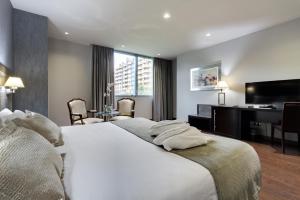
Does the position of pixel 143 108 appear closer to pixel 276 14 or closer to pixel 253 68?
pixel 253 68

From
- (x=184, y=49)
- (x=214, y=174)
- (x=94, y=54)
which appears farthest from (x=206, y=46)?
(x=214, y=174)

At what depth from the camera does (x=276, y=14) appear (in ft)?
10.8

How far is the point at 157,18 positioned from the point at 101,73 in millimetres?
2687

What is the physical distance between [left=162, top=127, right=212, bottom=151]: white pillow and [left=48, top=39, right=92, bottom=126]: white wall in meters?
4.44

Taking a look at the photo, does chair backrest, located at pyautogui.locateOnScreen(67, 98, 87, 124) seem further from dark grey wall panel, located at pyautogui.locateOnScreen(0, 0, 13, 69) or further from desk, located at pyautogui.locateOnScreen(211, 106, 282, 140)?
desk, located at pyautogui.locateOnScreen(211, 106, 282, 140)

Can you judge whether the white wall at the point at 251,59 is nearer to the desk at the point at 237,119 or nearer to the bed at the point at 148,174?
the desk at the point at 237,119

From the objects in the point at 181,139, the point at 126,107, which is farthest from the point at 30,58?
the point at 181,139

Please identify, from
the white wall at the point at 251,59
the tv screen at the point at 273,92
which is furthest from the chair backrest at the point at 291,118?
the white wall at the point at 251,59

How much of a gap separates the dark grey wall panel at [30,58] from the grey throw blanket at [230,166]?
3.39 meters

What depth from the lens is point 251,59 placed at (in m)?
4.25

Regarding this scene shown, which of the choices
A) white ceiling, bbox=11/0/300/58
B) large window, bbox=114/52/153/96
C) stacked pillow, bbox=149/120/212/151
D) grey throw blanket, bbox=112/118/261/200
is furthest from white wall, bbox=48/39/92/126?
grey throw blanket, bbox=112/118/261/200

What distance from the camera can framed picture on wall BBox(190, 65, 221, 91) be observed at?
16.8ft

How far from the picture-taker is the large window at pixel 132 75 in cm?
598

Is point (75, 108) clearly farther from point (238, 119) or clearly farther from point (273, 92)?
point (273, 92)
